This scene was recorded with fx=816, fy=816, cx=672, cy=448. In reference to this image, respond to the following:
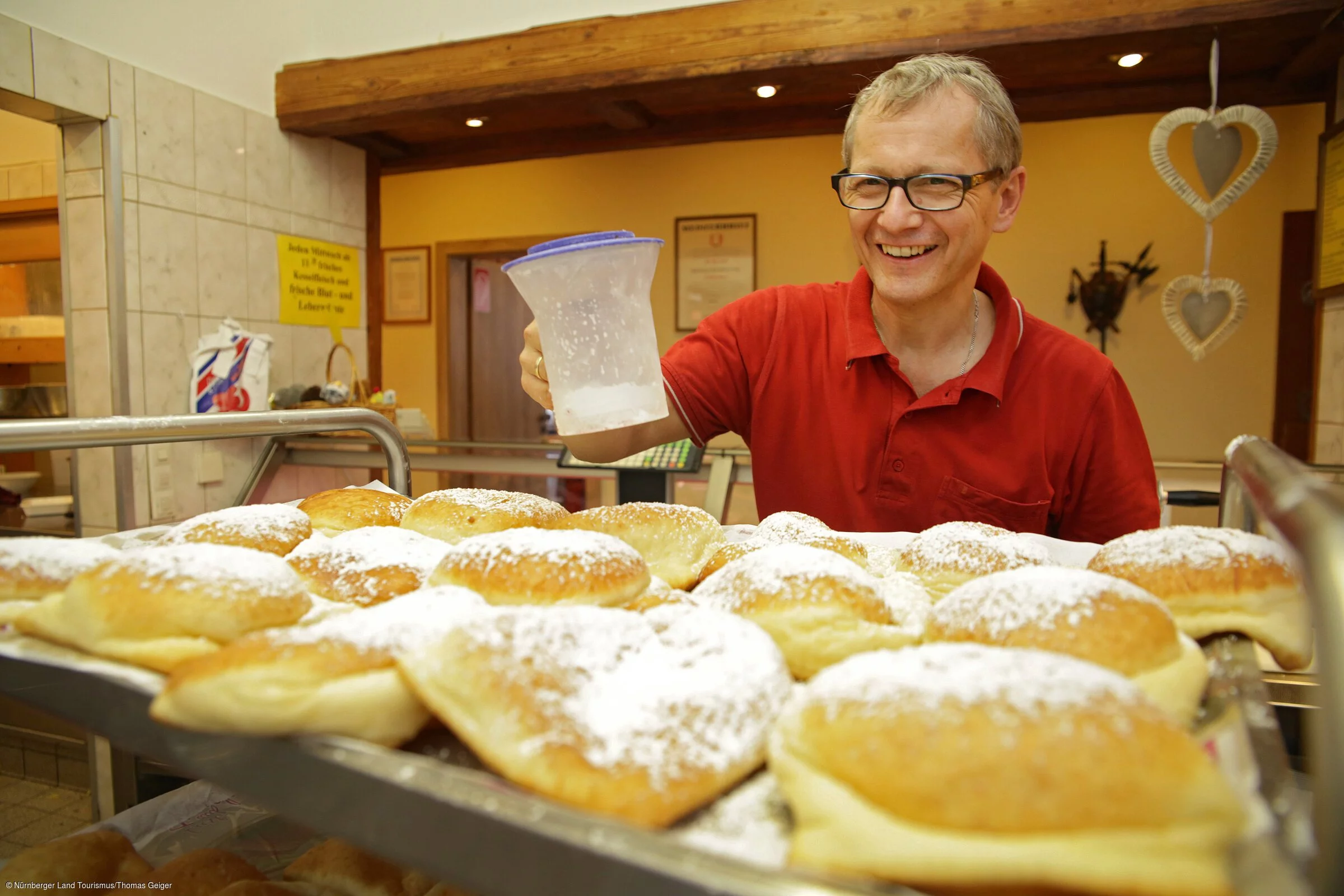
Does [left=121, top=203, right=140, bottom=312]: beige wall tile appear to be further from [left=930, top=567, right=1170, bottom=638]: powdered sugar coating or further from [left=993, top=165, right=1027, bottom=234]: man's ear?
[left=930, top=567, right=1170, bottom=638]: powdered sugar coating

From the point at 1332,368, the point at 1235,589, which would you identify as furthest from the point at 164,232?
the point at 1332,368

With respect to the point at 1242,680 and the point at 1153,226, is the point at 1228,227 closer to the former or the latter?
the point at 1153,226

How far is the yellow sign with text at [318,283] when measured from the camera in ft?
12.8

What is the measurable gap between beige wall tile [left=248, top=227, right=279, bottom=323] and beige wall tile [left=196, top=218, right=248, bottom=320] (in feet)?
0.08

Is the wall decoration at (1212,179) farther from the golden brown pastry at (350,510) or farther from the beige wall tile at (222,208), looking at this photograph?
the beige wall tile at (222,208)

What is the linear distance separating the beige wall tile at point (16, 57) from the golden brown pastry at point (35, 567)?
2.69 m

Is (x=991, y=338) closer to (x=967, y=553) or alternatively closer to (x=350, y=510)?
(x=967, y=553)

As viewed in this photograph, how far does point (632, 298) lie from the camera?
42.6 inches

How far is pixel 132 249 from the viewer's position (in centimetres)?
319

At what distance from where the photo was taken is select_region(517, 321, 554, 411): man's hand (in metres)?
1.46

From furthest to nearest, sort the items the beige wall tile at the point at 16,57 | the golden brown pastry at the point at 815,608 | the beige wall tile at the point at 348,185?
the beige wall tile at the point at 348,185 < the beige wall tile at the point at 16,57 < the golden brown pastry at the point at 815,608

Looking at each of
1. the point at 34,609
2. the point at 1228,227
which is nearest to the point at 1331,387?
the point at 1228,227

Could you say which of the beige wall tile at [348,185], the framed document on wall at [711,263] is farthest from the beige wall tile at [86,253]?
the framed document on wall at [711,263]

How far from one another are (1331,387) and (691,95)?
2.94 metres
